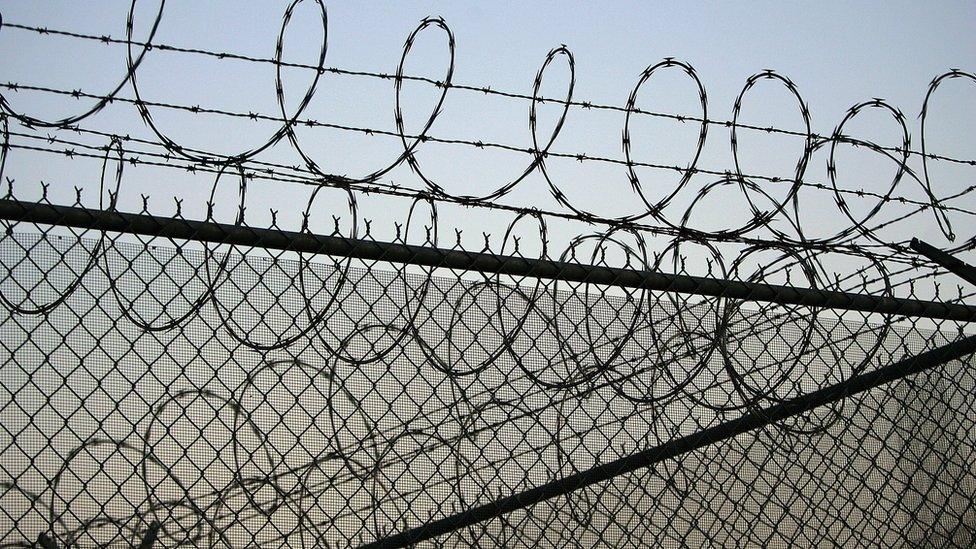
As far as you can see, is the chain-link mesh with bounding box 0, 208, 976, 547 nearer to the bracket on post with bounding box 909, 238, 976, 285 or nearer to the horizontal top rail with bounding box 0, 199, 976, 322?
the horizontal top rail with bounding box 0, 199, 976, 322

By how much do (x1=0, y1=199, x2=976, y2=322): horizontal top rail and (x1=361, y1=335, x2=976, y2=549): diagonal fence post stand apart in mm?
188

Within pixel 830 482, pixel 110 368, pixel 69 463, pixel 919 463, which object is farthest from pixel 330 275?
pixel 919 463

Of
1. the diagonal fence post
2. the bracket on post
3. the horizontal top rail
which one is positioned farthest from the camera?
the bracket on post

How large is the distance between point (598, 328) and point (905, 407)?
132cm

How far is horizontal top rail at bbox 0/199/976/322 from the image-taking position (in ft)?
9.14

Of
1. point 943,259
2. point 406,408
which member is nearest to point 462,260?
point 406,408

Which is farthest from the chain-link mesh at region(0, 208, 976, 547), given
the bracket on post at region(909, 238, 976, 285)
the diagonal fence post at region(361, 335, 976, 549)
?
the bracket on post at region(909, 238, 976, 285)

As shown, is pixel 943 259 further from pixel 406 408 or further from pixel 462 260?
pixel 406 408

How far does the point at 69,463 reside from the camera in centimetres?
277

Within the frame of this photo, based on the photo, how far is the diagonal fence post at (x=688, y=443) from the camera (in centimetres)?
320

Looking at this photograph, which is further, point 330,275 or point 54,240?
point 330,275

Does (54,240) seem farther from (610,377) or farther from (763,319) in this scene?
(763,319)

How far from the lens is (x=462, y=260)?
3.18m

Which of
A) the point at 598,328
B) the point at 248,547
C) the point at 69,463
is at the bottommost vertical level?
the point at 248,547
